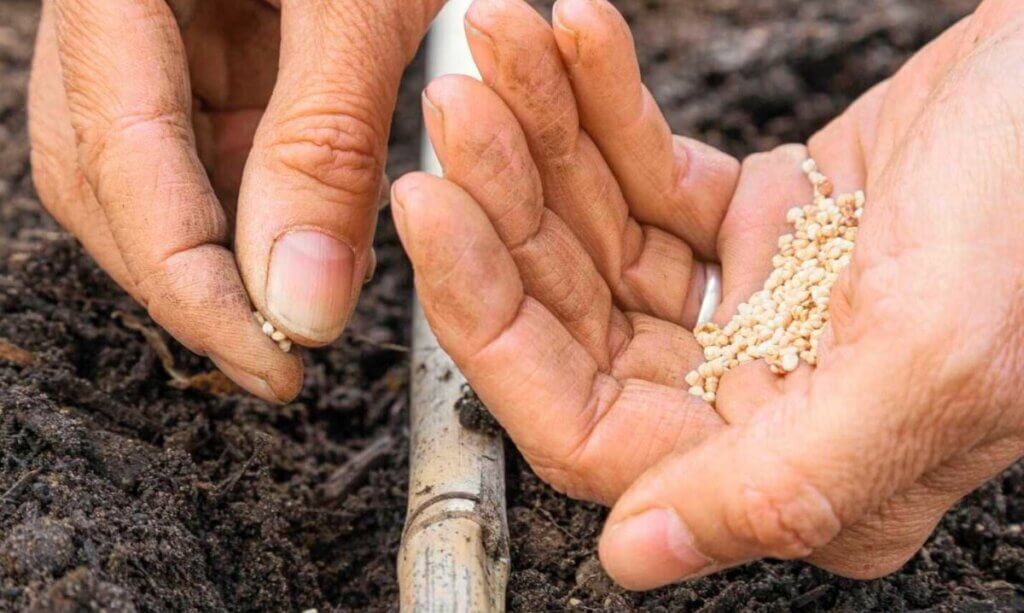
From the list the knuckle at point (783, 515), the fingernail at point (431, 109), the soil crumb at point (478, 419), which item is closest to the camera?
the knuckle at point (783, 515)

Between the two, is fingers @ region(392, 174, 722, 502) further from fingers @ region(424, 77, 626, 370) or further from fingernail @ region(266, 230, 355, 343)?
fingernail @ region(266, 230, 355, 343)

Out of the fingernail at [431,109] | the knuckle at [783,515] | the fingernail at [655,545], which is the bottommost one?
the fingernail at [655,545]

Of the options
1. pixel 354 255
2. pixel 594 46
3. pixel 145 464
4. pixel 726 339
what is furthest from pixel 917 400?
pixel 145 464

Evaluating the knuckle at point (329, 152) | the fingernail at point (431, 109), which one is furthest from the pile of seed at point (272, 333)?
the fingernail at point (431, 109)

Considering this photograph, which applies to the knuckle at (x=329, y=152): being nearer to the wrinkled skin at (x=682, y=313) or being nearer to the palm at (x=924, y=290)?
the wrinkled skin at (x=682, y=313)

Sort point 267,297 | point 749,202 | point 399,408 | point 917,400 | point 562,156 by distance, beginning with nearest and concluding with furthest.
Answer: point 917,400
point 267,297
point 562,156
point 749,202
point 399,408

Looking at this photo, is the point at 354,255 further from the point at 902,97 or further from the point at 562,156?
the point at 902,97

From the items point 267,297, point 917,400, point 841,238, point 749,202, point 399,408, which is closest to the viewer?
point 917,400

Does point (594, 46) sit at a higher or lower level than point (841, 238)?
higher
